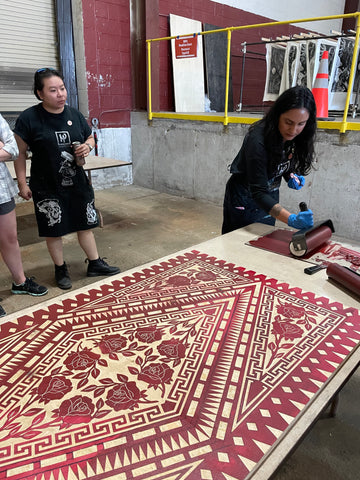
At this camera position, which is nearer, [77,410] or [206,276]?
[77,410]

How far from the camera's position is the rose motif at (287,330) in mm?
982

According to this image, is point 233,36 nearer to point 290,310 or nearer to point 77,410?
point 290,310

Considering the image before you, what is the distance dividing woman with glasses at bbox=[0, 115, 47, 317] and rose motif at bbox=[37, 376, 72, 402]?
1.31 metres

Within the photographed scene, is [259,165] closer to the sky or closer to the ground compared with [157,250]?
closer to the sky

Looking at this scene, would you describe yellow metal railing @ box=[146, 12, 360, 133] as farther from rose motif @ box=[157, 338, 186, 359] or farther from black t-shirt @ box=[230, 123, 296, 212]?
rose motif @ box=[157, 338, 186, 359]

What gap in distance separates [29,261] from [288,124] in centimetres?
227

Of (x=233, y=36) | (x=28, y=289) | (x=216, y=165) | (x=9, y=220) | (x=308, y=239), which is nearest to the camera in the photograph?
(x=308, y=239)

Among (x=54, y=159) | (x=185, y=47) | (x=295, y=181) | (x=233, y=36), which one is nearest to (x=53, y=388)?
(x=295, y=181)

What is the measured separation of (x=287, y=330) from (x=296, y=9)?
8.00 metres

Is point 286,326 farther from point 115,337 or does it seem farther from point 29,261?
point 29,261

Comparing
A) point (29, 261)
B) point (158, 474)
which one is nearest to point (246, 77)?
point (29, 261)

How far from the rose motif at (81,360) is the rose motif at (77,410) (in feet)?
0.31

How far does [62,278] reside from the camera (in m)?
2.49

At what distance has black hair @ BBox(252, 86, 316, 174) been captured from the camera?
1.47m
